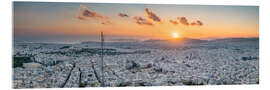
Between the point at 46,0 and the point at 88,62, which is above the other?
the point at 46,0

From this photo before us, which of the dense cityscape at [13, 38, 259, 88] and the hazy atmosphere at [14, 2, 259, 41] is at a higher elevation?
the hazy atmosphere at [14, 2, 259, 41]

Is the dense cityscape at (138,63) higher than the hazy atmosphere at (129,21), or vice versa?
the hazy atmosphere at (129,21)

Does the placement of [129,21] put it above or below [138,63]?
above

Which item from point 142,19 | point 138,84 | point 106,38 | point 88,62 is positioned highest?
point 142,19

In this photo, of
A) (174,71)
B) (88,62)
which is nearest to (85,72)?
(88,62)
